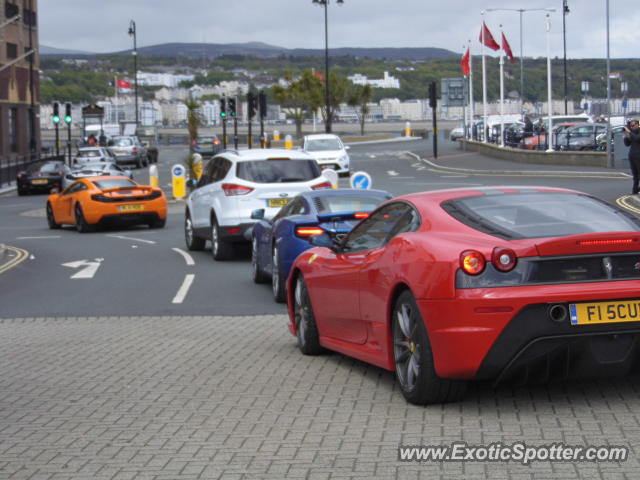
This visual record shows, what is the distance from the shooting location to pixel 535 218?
7.30 meters

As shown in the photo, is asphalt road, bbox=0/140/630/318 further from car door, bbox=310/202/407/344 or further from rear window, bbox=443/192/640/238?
rear window, bbox=443/192/640/238

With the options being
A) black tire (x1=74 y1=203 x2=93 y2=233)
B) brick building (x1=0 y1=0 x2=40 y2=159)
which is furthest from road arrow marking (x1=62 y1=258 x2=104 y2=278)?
brick building (x1=0 y1=0 x2=40 y2=159)

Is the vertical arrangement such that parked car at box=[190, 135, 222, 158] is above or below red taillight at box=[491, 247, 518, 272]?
above

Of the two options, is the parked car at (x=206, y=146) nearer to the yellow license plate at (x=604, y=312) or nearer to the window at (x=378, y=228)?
Result: the window at (x=378, y=228)

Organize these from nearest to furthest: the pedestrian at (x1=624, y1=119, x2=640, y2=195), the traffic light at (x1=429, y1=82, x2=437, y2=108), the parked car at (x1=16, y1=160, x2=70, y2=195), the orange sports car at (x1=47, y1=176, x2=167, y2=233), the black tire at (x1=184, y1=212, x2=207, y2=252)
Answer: the black tire at (x1=184, y1=212, x2=207, y2=252) → the orange sports car at (x1=47, y1=176, x2=167, y2=233) → the pedestrian at (x1=624, y1=119, x2=640, y2=195) → the parked car at (x1=16, y1=160, x2=70, y2=195) → the traffic light at (x1=429, y1=82, x2=437, y2=108)

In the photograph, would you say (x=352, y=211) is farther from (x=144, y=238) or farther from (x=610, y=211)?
(x=144, y=238)

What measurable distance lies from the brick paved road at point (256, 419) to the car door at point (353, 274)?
0.37 m

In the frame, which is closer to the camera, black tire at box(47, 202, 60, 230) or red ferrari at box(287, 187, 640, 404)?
red ferrari at box(287, 187, 640, 404)

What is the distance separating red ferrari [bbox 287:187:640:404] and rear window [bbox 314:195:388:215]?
6142 mm

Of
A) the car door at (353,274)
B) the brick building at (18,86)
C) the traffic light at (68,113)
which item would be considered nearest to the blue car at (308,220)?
the car door at (353,274)

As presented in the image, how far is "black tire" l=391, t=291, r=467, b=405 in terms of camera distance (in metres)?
7.00

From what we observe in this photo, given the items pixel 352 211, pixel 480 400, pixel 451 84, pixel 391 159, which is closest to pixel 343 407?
pixel 480 400

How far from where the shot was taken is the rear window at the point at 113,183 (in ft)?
90.6

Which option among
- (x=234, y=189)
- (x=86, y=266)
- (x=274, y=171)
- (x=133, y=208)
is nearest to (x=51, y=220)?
(x=133, y=208)
